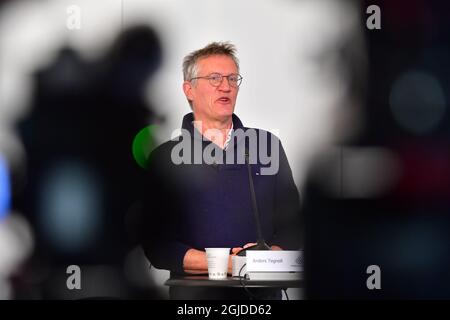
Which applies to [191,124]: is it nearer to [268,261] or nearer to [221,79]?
[221,79]

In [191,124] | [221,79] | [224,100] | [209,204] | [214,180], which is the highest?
[221,79]

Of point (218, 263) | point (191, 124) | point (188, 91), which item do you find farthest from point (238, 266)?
point (188, 91)

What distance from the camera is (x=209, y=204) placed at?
4.88m

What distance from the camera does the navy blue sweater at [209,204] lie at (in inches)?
189

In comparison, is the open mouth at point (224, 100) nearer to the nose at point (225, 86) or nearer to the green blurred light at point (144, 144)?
the nose at point (225, 86)

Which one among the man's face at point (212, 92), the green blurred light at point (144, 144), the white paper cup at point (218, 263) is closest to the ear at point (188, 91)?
the man's face at point (212, 92)

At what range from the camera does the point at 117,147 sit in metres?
5.05

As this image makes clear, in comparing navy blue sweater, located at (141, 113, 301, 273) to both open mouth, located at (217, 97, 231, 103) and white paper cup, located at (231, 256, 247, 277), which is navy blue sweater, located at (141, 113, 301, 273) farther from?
white paper cup, located at (231, 256, 247, 277)

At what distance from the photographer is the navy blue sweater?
15.7ft

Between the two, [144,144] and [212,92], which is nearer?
[212,92]

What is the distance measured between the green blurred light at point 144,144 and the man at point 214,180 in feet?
0.13

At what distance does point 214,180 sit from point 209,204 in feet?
0.44

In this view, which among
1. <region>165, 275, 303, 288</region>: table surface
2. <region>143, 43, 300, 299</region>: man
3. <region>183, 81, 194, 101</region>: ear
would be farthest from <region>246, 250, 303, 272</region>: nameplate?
<region>183, 81, 194, 101</region>: ear

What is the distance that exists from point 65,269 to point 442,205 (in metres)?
2.10
